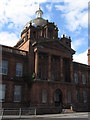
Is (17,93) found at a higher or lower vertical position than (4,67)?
lower

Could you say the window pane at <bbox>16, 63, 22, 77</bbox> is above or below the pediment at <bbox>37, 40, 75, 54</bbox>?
below

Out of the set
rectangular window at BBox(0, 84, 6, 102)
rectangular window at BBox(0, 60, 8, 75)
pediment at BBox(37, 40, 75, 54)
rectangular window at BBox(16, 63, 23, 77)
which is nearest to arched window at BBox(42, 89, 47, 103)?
rectangular window at BBox(16, 63, 23, 77)

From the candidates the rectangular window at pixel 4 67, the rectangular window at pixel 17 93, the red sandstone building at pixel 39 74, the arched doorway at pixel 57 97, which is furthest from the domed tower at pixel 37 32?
the arched doorway at pixel 57 97

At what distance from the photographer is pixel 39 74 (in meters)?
38.3

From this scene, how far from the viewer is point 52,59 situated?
40.5m

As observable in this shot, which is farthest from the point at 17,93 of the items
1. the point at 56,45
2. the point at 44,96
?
the point at 56,45

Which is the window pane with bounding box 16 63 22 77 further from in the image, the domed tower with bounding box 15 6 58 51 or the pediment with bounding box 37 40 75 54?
the pediment with bounding box 37 40 75 54

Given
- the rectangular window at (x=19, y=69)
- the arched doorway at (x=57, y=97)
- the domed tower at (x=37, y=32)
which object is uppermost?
the domed tower at (x=37, y=32)

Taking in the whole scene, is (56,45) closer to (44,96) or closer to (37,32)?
(37,32)

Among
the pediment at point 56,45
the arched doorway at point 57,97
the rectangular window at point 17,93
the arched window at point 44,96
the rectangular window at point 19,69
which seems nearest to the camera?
the rectangular window at point 17,93

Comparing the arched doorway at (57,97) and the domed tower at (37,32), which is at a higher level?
the domed tower at (37,32)

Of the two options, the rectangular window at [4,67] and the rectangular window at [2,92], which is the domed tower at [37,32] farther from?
the rectangular window at [2,92]

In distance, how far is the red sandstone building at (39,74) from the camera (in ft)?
113

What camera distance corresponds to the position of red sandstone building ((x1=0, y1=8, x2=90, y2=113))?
113 feet
